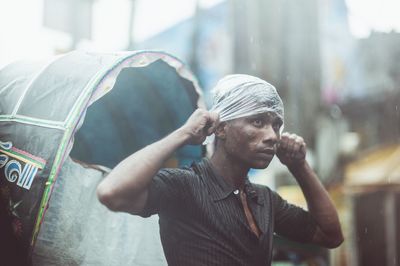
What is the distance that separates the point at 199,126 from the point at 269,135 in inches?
15.1

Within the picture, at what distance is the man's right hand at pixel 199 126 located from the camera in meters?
2.40

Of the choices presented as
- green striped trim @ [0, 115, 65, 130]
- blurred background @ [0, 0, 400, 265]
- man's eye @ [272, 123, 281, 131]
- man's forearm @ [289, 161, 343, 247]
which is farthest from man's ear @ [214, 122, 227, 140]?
blurred background @ [0, 0, 400, 265]

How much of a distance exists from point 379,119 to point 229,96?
10818mm

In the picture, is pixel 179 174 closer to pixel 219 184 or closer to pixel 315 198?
pixel 219 184

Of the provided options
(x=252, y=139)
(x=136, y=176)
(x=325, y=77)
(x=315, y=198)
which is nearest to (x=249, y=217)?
(x=252, y=139)

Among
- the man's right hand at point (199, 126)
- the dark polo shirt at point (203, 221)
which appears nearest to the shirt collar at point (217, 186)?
Result: the dark polo shirt at point (203, 221)

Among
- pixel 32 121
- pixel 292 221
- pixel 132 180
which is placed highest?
pixel 32 121

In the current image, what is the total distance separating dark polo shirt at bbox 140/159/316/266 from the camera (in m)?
2.40

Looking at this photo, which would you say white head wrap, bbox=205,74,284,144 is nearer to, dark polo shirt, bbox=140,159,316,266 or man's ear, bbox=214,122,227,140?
man's ear, bbox=214,122,227,140

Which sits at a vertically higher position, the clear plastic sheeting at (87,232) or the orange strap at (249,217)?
the orange strap at (249,217)

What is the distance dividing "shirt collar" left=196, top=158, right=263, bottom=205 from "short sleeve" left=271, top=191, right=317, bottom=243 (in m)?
0.26

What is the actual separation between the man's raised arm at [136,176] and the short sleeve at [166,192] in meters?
0.05

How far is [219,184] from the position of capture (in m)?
2.60

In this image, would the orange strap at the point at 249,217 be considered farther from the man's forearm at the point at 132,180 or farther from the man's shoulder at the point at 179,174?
the man's forearm at the point at 132,180
